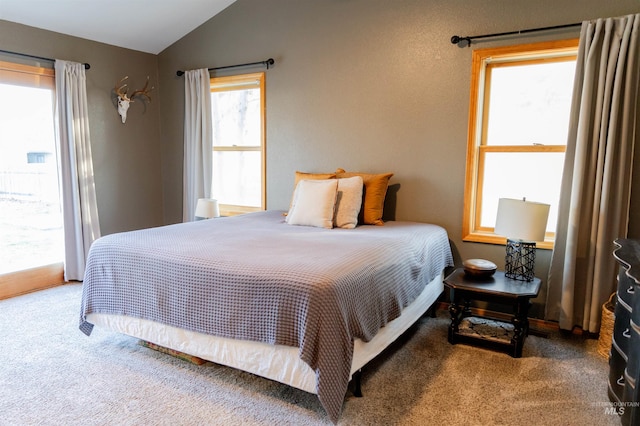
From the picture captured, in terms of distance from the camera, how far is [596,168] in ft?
9.35

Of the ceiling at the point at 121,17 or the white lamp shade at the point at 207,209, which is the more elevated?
the ceiling at the point at 121,17

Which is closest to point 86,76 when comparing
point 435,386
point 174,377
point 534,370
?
point 174,377

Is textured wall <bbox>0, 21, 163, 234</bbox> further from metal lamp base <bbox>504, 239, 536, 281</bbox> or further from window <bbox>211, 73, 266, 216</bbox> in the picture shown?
metal lamp base <bbox>504, 239, 536, 281</bbox>

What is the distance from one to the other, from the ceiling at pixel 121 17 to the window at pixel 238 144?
2.21ft

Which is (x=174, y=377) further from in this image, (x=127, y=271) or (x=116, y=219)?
(x=116, y=219)

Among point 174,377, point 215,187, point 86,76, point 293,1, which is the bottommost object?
point 174,377

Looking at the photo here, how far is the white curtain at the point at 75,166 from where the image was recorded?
4004 mm

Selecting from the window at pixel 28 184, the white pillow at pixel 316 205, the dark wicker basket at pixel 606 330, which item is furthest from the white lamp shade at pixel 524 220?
the window at pixel 28 184

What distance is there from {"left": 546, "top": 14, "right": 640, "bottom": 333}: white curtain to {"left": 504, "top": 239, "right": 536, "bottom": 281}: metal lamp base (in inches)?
8.6

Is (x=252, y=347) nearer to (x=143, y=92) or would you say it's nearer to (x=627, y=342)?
(x=627, y=342)

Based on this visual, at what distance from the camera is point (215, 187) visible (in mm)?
4848

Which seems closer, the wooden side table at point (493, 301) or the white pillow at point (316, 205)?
the wooden side table at point (493, 301)

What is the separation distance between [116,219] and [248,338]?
128 inches

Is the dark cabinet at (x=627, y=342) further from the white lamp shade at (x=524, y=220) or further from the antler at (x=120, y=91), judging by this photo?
the antler at (x=120, y=91)
